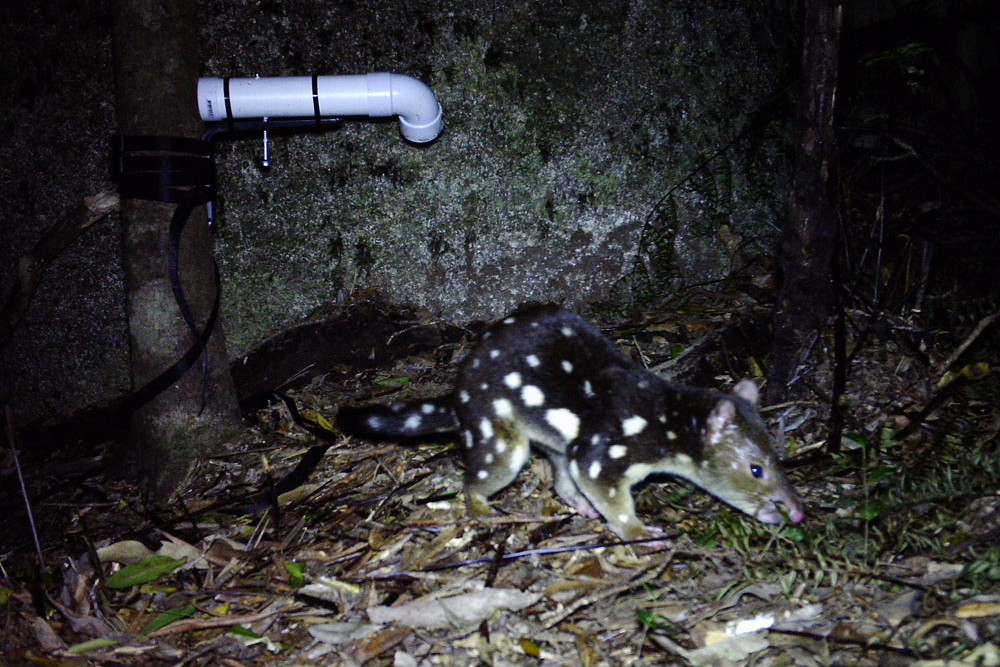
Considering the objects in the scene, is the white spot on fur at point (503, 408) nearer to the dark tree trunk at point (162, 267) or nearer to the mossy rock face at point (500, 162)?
the mossy rock face at point (500, 162)

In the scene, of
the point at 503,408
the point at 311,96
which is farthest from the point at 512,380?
the point at 311,96

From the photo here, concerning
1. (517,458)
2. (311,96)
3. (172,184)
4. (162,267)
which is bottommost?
(517,458)

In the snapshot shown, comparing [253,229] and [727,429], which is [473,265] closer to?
[253,229]

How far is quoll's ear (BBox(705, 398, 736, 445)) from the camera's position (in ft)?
10.2

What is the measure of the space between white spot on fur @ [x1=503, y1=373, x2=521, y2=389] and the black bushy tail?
27 centimetres

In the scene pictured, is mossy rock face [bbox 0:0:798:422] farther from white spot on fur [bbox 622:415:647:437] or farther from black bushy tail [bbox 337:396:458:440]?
white spot on fur [bbox 622:415:647:437]

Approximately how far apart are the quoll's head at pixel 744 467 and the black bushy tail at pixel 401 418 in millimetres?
1039

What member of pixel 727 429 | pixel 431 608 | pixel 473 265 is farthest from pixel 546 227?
pixel 431 608

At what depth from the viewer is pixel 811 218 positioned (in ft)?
11.1

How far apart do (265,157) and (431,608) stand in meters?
2.31

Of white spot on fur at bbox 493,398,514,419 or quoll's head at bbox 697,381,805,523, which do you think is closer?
quoll's head at bbox 697,381,805,523

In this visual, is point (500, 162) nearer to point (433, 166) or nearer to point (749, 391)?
point (433, 166)

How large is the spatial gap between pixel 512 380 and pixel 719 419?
82 cm

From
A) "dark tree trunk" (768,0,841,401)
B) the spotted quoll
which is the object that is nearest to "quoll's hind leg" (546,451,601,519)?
the spotted quoll
